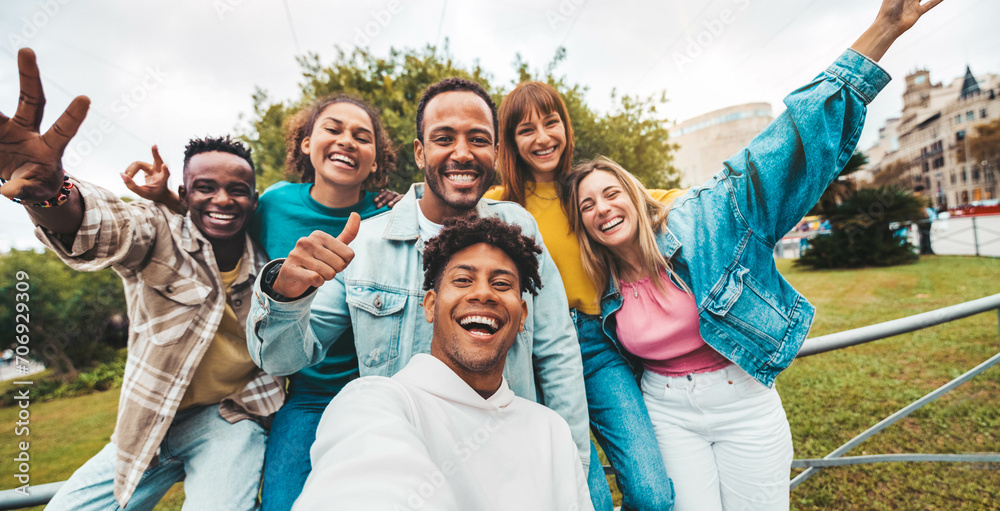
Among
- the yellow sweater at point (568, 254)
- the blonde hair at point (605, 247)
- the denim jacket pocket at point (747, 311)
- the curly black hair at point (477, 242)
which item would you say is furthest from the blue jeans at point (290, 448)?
the denim jacket pocket at point (747, 311)

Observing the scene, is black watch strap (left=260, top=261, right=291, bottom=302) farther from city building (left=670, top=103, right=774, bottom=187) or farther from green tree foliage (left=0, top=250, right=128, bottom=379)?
city building (left=670, top=103, right=774, bottom=187)

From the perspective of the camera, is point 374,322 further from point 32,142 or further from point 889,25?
point 889,25

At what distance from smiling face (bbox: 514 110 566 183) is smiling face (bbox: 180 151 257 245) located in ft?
5.62

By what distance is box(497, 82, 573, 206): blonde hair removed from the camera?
2854 mm

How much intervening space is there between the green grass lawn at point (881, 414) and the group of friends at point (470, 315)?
2.59m

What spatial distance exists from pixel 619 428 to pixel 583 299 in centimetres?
74

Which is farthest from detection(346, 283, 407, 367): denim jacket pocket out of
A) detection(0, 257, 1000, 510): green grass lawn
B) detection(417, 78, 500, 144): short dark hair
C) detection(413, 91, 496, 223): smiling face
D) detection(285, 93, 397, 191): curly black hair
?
detection(0, 257, 1000, 510): green grass lawn

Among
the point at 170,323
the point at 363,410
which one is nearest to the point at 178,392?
the point at 170,323

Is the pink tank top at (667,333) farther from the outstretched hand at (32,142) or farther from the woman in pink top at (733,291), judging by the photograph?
the outstretched hand at (32,142)

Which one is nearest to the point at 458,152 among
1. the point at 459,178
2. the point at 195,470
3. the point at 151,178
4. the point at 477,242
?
the point at 459,178

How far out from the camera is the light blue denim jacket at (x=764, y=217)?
192 cm

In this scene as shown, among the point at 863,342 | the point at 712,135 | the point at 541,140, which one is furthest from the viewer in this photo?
the point at 712,135

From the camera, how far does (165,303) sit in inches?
81.4

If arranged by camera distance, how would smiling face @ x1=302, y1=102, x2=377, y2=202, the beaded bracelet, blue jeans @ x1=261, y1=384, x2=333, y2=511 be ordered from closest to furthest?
the beaded bracelet, blue jeans @ x1=261, y1=384, x2=333, y2=511, smiling face @ x1=302, y1=102, x2=377, y2=202
